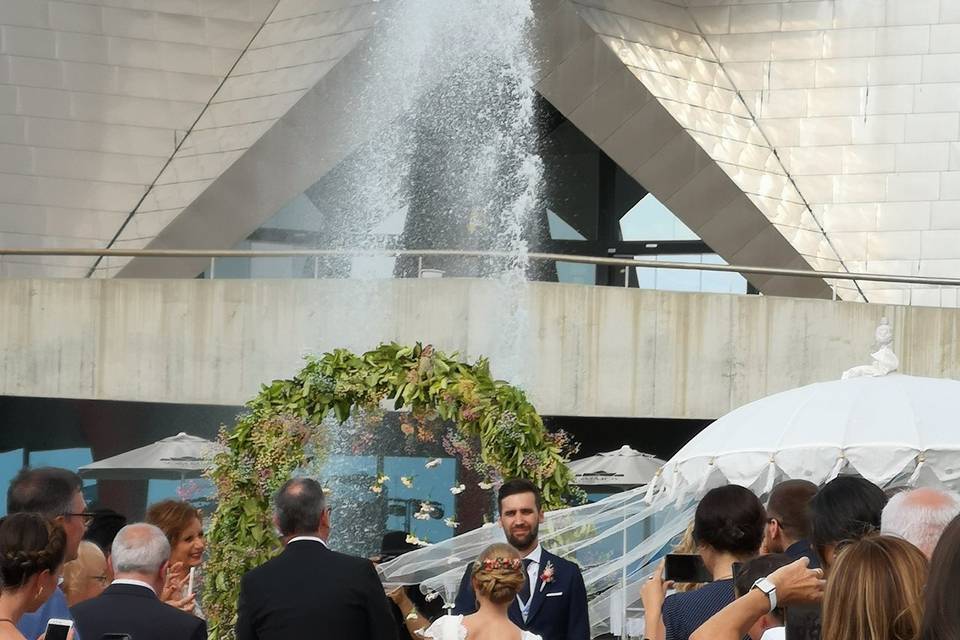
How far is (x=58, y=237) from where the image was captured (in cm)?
1930

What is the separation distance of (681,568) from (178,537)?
87.2 inches

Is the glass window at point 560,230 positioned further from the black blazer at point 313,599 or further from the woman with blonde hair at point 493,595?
the black blazer at point 313,599

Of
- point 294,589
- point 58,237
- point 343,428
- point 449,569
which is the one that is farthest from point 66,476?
point 58,237

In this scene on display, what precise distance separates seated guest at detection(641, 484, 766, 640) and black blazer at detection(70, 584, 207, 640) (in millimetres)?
1483

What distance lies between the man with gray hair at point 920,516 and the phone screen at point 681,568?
3.00 feet

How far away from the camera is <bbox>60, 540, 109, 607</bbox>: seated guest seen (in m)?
5.26

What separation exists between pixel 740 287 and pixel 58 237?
9.22m

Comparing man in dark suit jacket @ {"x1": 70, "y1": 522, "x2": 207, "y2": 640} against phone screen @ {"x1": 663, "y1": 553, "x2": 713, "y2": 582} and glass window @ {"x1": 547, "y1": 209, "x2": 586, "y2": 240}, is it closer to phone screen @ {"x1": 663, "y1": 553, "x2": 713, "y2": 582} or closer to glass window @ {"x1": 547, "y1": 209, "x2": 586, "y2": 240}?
phone screen @ {"x1": 663, "y1": 553, "x2": 713, "y2": 582}

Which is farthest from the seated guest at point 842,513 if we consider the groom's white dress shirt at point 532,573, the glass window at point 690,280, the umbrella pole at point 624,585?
the glass window at point 690,280

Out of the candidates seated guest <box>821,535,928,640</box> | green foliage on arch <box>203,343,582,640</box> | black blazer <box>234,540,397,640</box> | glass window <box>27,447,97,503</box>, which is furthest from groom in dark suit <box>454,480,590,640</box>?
glass window <box>27,447,97,503</box>

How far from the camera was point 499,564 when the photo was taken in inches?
204

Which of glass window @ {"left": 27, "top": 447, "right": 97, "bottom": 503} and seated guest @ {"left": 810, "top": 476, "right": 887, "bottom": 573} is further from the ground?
seated guest @ {"left": 810, "top": 476, "right": 887, "bottom": 573}

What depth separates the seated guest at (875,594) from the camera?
2.72 meters

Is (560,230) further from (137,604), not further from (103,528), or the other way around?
(137,604)
